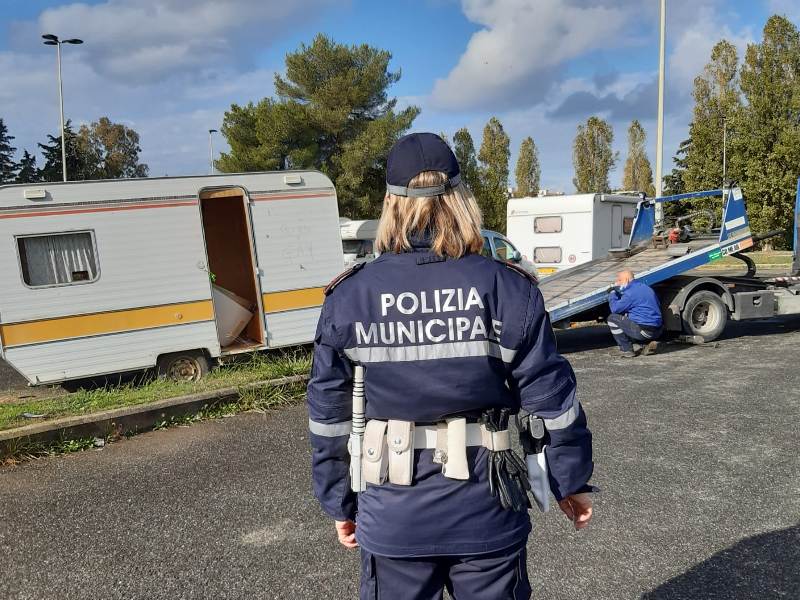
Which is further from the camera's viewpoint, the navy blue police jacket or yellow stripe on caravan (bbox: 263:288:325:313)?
yellow stripe on caravan (bbox: 263:288:325:313)

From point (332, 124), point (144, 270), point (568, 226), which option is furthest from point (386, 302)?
point (332, 124)

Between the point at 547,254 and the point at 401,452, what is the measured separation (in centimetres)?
1691

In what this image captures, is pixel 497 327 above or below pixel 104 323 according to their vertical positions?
above

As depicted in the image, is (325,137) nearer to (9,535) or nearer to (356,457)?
(9,535)

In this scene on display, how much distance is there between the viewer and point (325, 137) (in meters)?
26.9

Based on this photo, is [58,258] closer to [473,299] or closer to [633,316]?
[473,299]

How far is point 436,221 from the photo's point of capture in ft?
6.45

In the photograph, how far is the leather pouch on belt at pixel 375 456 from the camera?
1.93 meters

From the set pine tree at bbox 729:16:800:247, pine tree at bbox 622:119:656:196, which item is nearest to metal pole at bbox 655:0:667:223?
pine tree at bbox 729:16:800:247

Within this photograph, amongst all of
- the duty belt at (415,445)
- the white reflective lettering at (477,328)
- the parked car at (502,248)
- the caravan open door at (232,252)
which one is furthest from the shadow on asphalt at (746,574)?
the parked car at (502,248)

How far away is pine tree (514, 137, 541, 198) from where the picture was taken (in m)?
40.3

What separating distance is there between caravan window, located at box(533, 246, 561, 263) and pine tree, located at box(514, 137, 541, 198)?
74.4ft

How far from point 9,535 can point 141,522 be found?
807mm

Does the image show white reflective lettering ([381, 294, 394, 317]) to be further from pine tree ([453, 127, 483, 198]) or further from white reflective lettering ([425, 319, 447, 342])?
pine tree ([453, 127, 483, 198])
